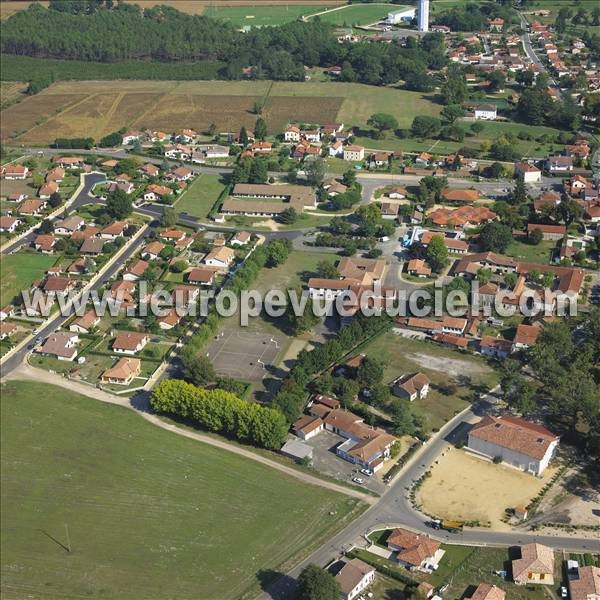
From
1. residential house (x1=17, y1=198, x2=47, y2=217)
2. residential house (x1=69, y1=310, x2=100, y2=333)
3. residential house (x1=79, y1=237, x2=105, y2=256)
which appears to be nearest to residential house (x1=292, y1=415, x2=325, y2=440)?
residential house (x1=69, y1=310, x2=100, y2=333)

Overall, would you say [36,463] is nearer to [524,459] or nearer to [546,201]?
[524,459]

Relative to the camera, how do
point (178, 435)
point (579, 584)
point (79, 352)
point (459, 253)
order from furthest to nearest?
point (459, 253), point (79, 352), point (178, 435), point (579, 584)

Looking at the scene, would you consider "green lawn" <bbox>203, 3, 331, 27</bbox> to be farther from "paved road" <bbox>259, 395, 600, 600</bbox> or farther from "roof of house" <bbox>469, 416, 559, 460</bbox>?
"paved road" <bbox>259, 395, 600, 600</bbox>

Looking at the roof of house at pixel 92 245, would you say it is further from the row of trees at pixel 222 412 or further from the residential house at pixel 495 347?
the residential house at pixel 495 347

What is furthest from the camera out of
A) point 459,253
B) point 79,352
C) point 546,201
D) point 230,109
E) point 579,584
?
point 230,109

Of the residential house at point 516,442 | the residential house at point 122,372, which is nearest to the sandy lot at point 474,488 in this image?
the residential house at point 516,442

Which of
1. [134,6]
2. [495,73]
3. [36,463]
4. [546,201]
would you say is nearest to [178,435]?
[36,463]
